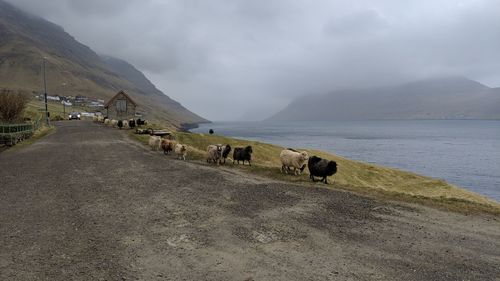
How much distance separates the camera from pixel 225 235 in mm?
12016

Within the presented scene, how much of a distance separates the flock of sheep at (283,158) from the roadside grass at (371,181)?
0.66 metres

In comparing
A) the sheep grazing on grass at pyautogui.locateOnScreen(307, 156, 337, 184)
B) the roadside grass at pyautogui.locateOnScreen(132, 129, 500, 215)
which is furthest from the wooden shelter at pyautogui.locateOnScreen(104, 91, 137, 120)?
the sheep grazing on grass at pyautogui.locateOnScreen(307, 156, 337, 184)

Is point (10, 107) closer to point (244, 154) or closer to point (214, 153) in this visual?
point (214, 153)

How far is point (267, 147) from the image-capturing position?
6397cm

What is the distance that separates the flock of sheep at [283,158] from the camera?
22688 mm

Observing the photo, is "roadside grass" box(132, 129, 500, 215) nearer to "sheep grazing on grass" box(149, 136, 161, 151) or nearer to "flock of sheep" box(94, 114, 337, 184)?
"flock of sheep" box(94, 114, 337, 184)

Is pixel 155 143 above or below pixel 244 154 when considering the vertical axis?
above

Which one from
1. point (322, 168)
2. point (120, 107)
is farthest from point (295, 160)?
point (120, 107)

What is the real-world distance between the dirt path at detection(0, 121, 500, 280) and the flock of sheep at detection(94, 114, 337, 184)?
3.33m

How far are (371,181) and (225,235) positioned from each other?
139 ft

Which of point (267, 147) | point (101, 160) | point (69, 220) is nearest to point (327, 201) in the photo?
point (69, 220)

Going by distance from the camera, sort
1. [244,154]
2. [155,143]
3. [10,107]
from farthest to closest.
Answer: [10,107], [155,143], [244,154]

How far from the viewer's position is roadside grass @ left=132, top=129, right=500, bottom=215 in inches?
720

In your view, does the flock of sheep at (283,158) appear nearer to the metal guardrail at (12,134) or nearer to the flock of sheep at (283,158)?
the flock of sheep at (283,158)
